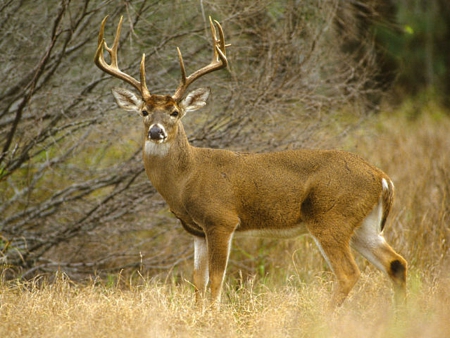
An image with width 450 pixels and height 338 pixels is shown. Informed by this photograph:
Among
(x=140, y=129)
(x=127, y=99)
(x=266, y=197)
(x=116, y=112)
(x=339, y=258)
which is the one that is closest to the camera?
(x=339, y=258)

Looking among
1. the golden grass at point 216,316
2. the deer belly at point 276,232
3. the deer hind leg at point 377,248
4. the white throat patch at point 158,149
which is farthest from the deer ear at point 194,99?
the deer hind leg at point 377,248

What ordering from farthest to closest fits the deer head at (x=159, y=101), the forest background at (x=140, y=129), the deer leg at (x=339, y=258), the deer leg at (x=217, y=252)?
1. the forest background at (x=140, y=129)
2. the deer head at (x=159, y=101)
3. the deer leg at (x=217, y=252)
4. the deer leg at (x=339, y=258)

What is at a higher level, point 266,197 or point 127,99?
point 127,99

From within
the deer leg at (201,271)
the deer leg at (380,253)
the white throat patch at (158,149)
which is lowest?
the deer leg at (201,271)

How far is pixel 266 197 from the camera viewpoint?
22.1 feet

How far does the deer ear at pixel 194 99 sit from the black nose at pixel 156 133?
1.97 ft

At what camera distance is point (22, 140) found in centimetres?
880

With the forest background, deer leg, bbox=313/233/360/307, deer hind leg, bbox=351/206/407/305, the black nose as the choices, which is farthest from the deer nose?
the forest background

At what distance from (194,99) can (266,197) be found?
3.89ft

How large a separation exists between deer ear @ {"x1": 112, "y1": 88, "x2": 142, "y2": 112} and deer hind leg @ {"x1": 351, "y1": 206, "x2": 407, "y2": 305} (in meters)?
2.27

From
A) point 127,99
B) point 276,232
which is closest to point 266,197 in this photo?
point 276,232

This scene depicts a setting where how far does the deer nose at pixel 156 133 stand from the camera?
6.49m

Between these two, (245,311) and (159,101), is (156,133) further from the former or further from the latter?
(245,311)

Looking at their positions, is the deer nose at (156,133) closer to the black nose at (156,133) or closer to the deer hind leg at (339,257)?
Result: the black nose at (156,133)
